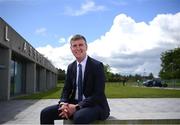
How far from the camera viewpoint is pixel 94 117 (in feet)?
16.0

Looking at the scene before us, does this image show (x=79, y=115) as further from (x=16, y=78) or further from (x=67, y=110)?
(x=16, y=78)

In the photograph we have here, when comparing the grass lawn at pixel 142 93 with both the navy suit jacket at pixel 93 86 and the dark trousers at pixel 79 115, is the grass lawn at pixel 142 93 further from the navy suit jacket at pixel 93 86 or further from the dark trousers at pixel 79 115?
the dark trousers at pixel 79 115

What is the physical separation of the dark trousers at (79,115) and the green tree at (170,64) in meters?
104

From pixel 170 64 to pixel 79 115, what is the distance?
10972 cm

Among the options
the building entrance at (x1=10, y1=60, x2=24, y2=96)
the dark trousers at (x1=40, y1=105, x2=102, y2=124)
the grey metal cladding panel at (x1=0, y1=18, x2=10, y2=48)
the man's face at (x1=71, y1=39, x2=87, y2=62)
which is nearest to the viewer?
the dark trousers at (x1=40, y1=105, x2=102, y2=124)

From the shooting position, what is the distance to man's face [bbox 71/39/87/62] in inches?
202

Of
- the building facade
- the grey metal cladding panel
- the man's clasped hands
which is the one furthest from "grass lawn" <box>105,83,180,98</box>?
the man's clasped hands

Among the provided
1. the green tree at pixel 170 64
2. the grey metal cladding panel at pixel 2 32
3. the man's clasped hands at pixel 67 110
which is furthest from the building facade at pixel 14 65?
the green tree at pixel 170 64

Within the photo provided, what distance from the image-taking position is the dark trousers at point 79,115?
470 centimetres

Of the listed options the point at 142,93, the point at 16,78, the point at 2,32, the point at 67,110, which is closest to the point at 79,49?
the point at 67,110

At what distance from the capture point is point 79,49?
5172 mm

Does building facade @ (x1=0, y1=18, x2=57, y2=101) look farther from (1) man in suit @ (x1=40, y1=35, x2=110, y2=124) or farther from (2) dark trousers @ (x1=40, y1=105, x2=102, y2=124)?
(2) dark trousers @ (x1=40, y1=105, x2=102, y2=124)

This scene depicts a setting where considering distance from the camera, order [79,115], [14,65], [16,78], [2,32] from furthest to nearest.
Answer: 1. [16,78]
2. [14,65]
3. [2,32]
4. [79,115]

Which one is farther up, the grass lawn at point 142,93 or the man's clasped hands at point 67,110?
the man's clasped hands at point 67,110
